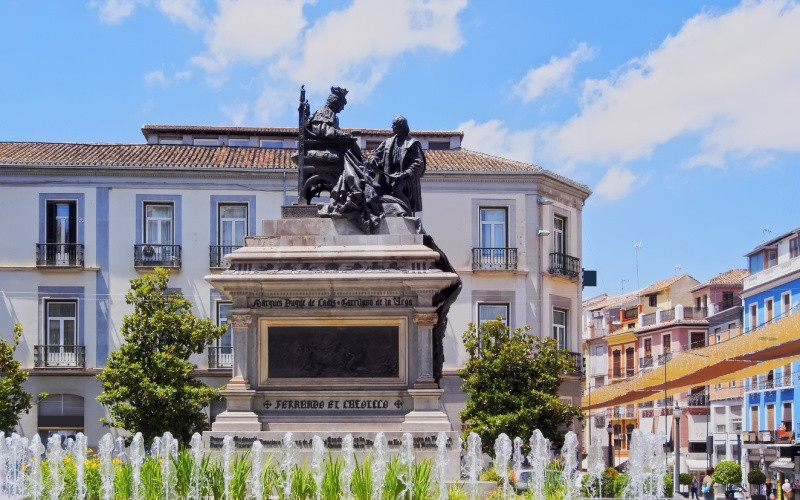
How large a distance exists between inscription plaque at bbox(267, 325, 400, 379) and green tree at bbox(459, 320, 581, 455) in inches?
729

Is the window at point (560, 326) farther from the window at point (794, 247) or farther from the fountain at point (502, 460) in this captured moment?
the fountain at point (502, 460)

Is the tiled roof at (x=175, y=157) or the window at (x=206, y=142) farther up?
the window at (x=206, y=142)

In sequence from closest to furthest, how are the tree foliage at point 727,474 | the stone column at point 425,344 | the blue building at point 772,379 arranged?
the stone column at point 425,344 → the tree foliage at point 727,474 → the blue building at point 772,379

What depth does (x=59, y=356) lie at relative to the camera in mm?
42531

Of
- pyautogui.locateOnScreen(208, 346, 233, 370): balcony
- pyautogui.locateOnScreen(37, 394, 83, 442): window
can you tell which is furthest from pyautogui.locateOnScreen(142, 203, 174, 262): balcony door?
pyautogui.locateOnScreen(37, 394, 83, 442): window

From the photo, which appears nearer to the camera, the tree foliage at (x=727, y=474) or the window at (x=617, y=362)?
the tree foliage at (x=727, y=474)

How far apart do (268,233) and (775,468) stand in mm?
40642

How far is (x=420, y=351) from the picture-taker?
61.2ft

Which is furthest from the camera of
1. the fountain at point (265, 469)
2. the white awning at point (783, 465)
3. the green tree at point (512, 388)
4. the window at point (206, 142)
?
the white awning at point (783, 465)

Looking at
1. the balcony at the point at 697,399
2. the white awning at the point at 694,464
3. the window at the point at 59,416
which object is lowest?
the white awning at the point at 694,464

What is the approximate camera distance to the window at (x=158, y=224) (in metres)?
43.9

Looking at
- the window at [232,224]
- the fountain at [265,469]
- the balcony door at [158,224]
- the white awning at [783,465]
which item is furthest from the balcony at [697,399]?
the fountain at [265,469]

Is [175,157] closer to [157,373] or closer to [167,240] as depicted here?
[167,240]

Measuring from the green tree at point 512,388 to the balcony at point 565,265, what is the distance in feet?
20.4
